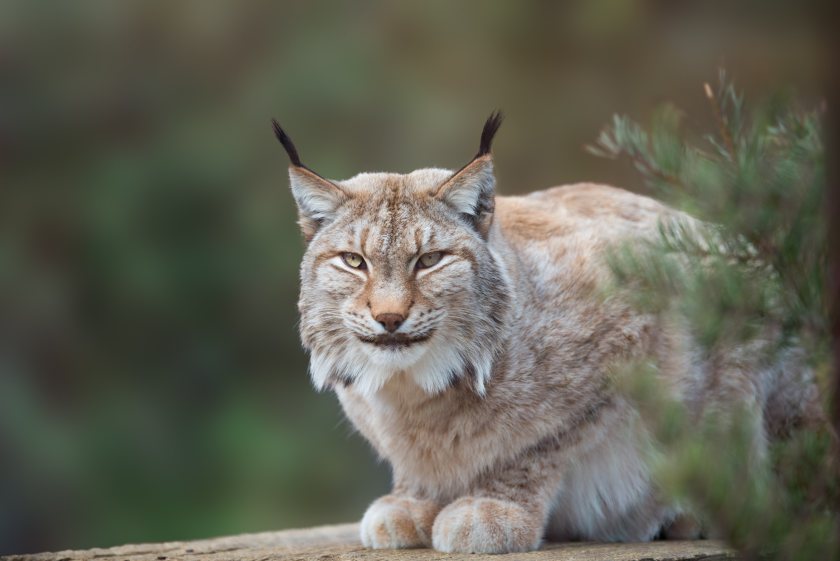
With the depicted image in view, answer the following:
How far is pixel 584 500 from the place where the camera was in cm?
354

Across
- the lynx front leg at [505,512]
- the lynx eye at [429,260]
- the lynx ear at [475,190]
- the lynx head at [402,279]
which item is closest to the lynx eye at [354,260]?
the lynx head at [402,279]

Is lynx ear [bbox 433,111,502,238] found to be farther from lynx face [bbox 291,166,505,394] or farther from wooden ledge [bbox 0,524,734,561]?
wooden ledge [bbox 0,524,734,561]

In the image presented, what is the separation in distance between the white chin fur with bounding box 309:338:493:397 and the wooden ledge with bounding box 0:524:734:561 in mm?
485

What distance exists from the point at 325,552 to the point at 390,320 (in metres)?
0.84

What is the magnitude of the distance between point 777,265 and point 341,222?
174 cm

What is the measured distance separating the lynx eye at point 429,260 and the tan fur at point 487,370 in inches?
0.8

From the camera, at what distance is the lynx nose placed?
2984 millimetres

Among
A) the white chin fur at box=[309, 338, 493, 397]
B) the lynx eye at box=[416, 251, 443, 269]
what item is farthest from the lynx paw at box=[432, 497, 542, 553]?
the lynx eye at box=[416, 251, 443, 269]

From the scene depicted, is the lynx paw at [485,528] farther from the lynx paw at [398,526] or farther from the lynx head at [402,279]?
the lynx head at [402,279]

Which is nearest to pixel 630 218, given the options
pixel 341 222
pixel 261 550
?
pixel 341 222

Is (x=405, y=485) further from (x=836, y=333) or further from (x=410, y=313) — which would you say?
(x=836, y=333)

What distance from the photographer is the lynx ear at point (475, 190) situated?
3.23 m

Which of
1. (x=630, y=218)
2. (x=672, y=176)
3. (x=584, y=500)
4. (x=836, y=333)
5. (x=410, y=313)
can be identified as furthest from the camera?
(x=630, y=218)

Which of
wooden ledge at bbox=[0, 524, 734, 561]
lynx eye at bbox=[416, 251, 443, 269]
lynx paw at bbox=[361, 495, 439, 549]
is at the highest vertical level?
lynx eye at bbox=[416, 251, 443, 269]
